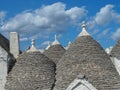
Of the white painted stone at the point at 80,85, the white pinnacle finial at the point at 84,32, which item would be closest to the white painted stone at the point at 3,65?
the white painted stone at the point at 80,85

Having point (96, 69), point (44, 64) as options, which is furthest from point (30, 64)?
point (96, 69)

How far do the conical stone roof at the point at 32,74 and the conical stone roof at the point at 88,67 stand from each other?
75 cm

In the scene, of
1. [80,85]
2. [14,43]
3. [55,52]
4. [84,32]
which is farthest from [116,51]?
[14,43]

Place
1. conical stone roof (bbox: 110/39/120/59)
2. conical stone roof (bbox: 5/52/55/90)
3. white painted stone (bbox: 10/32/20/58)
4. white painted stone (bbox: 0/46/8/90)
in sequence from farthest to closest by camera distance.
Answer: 1. white painted stone (bbox: 10/32/20/58)
2. conical stone roof (bbox: 110/39/120/59)
3. white painted stone (bbox: 0/46/8/90)
4. conical stone roof (bbox: 5/52/55/90)

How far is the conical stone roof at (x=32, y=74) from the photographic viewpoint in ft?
77.5

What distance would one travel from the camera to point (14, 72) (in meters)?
24.4

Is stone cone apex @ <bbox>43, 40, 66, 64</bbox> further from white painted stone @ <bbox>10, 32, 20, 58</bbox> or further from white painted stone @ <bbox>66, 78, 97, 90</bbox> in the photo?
white painted stone @ <bbox>66, 78, 97, 90</bbox>

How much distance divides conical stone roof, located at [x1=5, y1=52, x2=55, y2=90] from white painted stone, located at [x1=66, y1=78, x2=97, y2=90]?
2180 mm

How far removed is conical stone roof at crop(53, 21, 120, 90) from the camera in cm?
2209

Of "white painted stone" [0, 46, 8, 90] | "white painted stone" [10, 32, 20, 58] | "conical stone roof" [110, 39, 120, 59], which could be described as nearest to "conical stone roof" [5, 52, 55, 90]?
"white painted stone" [0, 46, 8, 90]

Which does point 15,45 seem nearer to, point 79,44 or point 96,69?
point 79,44

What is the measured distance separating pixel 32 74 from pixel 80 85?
11.9 ft

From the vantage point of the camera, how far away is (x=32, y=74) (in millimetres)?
23844

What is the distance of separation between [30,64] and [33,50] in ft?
4.34
